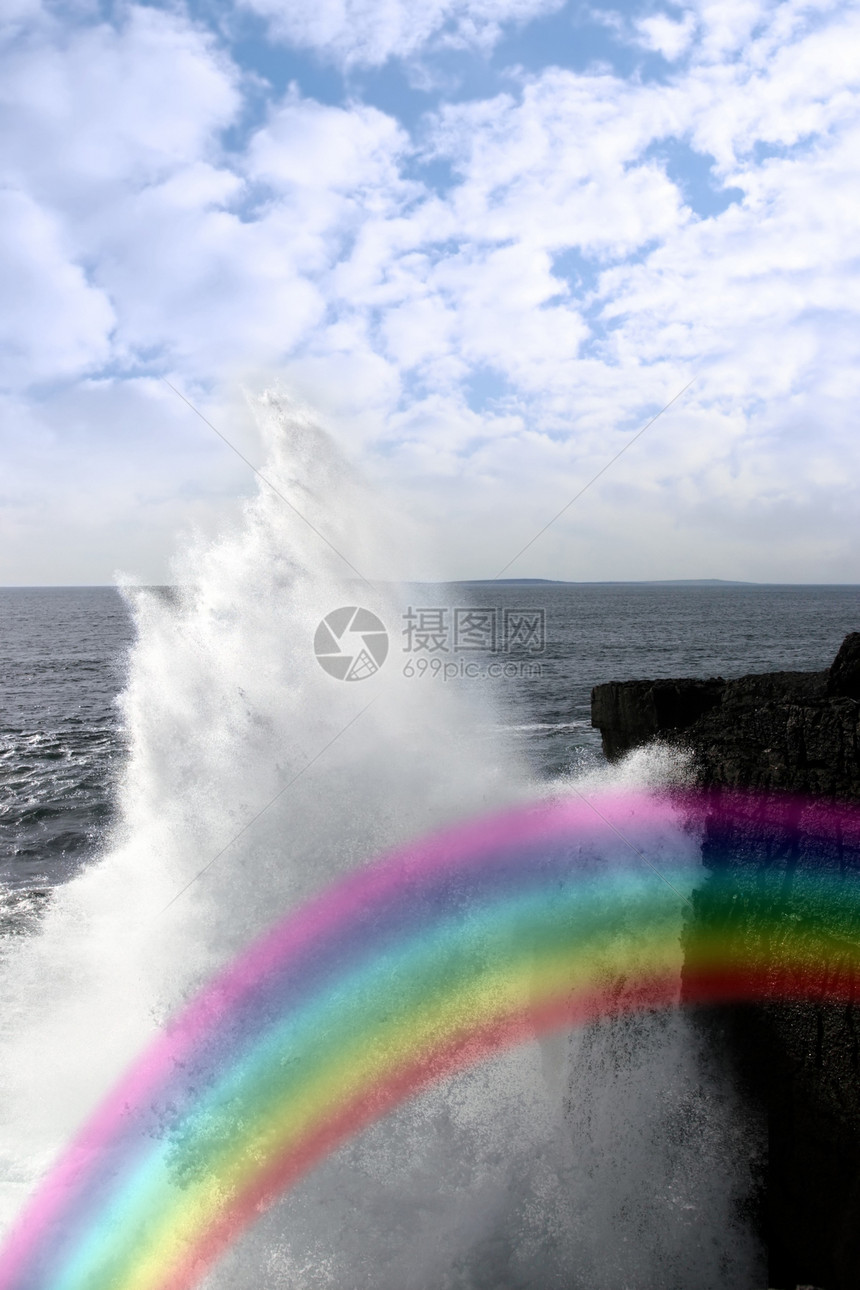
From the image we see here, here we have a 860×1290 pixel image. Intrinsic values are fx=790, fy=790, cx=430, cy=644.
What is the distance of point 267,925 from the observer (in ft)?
34.7

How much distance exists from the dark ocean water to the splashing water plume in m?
2.04

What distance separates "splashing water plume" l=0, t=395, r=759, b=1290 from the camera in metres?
6.79

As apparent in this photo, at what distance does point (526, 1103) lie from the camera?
8.23 meters

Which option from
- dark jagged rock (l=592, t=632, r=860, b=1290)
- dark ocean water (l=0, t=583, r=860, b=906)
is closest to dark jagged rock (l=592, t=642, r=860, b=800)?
dark jagged rock (l=592, t=632, r=860, b=1290)

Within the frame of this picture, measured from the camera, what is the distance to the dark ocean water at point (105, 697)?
57.8 feet

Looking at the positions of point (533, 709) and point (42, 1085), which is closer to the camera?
point (42, 1085)

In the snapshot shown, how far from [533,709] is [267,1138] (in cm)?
2316

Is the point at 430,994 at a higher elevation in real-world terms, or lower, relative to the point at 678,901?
lower

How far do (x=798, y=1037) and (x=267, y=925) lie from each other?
6.85m

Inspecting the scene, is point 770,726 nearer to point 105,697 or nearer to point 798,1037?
point 798,1037

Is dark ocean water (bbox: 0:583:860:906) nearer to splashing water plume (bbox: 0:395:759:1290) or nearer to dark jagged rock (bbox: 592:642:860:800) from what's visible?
splashing water plume (bbox: 0:395:759:1290)

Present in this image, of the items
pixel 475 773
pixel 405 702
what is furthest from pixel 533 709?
pixel 475 773

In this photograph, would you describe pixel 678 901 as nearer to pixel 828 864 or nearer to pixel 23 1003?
pixel 828 864

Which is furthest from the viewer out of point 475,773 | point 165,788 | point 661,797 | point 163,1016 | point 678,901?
point 165,788
